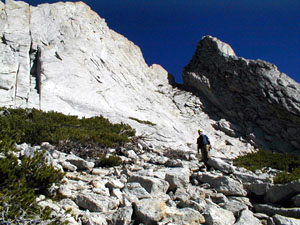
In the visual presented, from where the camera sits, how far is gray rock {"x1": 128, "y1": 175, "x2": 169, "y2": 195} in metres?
5.52

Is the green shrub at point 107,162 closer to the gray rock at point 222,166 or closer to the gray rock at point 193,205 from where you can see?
the gray rock at point 222,166

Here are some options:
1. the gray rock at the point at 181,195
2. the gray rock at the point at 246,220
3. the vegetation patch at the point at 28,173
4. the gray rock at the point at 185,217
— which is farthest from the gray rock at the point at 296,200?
the vegetation patch at the point at 28,173

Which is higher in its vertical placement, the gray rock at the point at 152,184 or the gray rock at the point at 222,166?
the gray rock at the point at 222,166

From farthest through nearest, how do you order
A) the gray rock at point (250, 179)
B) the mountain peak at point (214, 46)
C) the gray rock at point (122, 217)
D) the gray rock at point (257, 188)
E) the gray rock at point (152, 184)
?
the mountain peak at point (214, 46)
the gray rock at point (250, 179)
the gray rock at point (257, 188)
the gray rock at point (152, 184)
the gray rock at point (122, 217)

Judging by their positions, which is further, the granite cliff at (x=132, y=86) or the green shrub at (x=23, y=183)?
the granite cliff at (x=132, y=86)

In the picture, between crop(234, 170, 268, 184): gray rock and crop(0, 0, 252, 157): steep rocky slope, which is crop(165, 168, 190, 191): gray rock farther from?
crop(0, 0, 252, 157): steep rocky slope

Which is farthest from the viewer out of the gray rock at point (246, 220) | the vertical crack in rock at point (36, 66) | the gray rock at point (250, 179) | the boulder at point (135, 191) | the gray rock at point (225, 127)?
the gray rock at point (225, 127)

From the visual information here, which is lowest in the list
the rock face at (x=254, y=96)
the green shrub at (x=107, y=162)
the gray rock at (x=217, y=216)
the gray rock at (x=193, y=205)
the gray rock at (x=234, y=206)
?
the gray rock at (x=217, y=216)

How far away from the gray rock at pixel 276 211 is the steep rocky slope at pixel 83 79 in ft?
27.7

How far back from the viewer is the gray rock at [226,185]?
6195mm

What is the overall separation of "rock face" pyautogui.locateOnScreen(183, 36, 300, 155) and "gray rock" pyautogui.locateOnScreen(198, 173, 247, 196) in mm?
21561

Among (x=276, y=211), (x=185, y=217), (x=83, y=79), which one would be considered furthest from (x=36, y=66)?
(x=276, y=211)

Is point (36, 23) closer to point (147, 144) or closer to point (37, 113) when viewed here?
point (37, 113)

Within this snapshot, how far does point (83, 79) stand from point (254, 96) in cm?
1836
